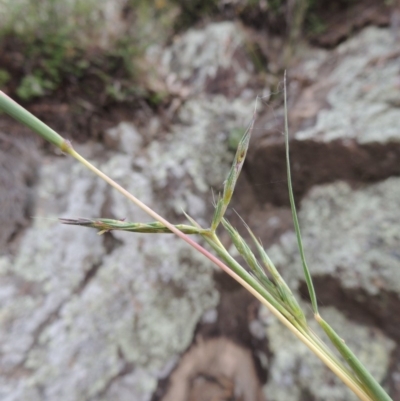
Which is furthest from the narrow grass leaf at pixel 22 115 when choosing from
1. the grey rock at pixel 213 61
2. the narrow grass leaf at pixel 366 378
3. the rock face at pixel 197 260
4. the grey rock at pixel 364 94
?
the grey rock at pixel 213 61

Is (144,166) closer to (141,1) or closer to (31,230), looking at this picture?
(31,230)

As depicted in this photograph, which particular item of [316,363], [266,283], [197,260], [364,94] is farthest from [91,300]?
[364,94]

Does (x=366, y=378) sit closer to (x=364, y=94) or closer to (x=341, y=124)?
(x=341, y=124)

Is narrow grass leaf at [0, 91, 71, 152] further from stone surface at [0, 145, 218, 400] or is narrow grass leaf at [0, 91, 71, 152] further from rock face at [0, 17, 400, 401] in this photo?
stone surface at [0, 145, 218, 400]

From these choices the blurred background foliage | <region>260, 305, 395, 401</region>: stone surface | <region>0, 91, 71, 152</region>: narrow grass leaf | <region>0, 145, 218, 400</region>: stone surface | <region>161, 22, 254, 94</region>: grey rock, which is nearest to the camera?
<region>0, 91, 71, 152</region>: narrow grass leaf

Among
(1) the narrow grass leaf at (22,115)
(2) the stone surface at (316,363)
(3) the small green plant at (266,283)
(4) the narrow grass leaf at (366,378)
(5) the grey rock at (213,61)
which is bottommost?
(2) the stone surface at (316,363)

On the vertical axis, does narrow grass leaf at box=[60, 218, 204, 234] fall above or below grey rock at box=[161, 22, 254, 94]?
below

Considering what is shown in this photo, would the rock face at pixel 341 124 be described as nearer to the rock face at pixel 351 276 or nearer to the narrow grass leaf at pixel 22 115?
the rock face at pixel 351 276

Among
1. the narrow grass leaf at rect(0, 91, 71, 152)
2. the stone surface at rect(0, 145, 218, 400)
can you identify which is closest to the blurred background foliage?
the stone surface at rect(0, 145, 218, 400)
